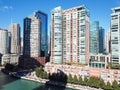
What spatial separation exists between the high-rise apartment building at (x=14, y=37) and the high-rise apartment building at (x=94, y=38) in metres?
37.2

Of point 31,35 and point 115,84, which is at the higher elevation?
point 31,35

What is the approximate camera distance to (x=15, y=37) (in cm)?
8994

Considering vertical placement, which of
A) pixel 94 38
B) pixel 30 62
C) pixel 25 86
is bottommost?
pixel 25 86

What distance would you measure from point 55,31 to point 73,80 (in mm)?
13572

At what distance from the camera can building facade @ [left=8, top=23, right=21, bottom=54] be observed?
89.1 m

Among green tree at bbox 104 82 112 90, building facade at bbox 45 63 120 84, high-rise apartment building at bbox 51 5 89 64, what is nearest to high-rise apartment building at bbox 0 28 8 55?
high-rise apartment building at bbox 51 5 89 64

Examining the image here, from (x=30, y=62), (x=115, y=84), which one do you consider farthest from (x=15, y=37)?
(x=115, y=84)

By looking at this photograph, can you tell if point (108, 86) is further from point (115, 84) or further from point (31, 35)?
point (31, 35)

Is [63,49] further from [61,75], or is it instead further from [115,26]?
[115,26]

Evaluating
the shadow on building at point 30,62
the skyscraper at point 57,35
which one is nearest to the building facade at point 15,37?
the shadow on building at point 30,62

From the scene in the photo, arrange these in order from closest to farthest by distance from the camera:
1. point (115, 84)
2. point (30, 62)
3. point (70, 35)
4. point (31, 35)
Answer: point (115, 84), point (70, 35), point (30, 62), point (31, 35)

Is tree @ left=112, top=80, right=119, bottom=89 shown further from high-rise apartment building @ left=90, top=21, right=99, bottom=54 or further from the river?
high-rise apartment building @ left=90, top=21, right=99, bottom=54

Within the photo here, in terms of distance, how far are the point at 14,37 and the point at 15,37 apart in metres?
0.51

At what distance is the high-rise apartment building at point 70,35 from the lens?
137ft
